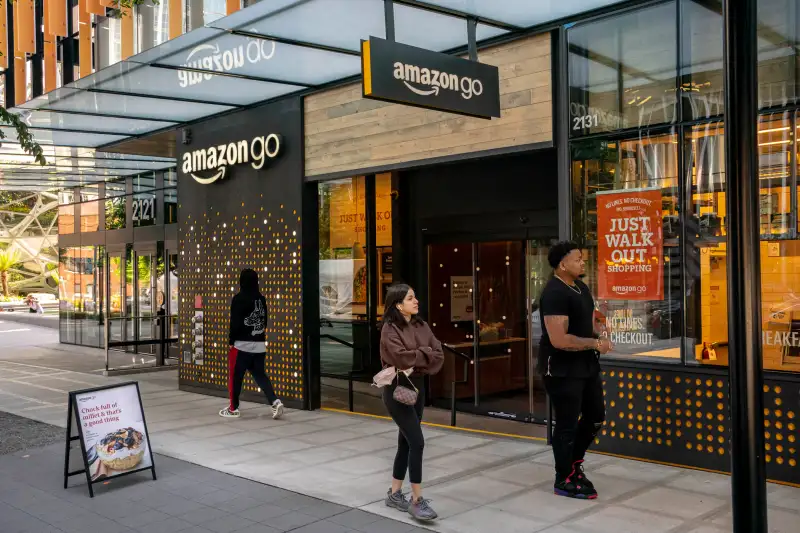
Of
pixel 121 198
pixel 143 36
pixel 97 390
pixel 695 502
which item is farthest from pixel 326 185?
pixel 121 198

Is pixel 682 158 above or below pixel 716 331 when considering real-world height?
above

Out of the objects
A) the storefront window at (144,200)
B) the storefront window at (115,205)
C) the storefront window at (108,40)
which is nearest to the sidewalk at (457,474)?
the storefront window at (108,40)

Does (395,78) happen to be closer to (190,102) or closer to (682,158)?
(682,158)

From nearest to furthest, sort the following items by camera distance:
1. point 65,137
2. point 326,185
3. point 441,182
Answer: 1. point 441,182
2. point 326,185
3. point 65,137

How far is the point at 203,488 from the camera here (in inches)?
261

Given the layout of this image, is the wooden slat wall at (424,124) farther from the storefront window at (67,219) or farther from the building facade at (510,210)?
the storefront window at (67,219)

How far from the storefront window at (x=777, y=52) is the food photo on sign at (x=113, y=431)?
603 centimetres

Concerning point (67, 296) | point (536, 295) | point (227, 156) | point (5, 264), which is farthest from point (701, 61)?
point (5, 264)

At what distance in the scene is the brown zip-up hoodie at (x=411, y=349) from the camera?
556cm

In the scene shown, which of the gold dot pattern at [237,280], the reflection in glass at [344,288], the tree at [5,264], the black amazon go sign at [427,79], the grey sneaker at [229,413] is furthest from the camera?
the tree at [5,264]

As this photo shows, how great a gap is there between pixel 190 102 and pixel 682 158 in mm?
7198

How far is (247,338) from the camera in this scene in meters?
9.92

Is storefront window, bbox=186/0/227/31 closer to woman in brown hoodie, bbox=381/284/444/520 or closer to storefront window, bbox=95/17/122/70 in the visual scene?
storefront window, bbox=95/17/122/70

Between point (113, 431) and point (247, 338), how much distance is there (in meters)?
3.25
